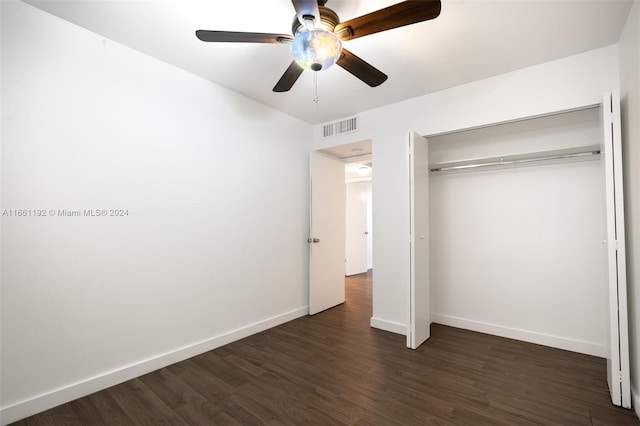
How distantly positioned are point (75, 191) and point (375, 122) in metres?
3.12

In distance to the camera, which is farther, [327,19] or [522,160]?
[522,160]

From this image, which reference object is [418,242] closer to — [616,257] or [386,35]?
[616,257]

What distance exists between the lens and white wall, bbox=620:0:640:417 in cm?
187

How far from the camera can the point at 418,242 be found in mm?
2965

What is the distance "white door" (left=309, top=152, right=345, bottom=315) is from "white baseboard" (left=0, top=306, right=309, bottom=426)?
1064 mm

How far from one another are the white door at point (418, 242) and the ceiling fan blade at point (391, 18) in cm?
144

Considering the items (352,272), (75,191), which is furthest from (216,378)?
(352,272)

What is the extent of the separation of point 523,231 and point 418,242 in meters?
1.26

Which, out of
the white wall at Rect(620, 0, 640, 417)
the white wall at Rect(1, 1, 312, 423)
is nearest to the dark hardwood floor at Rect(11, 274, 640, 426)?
the white wall at Rect(1, 1, 312, 423)

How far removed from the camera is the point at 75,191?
2.13 metres

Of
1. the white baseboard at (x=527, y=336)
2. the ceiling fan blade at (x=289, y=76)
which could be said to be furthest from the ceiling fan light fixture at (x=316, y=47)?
the white baseboard at (x=527, y=336)

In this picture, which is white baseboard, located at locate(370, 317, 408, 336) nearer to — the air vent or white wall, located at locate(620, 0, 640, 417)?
white wall, located at locate(620, 0, 640, 417)

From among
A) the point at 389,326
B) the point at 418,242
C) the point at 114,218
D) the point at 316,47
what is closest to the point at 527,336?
the point at 389,326

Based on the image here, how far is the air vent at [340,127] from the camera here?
381 centimetres
